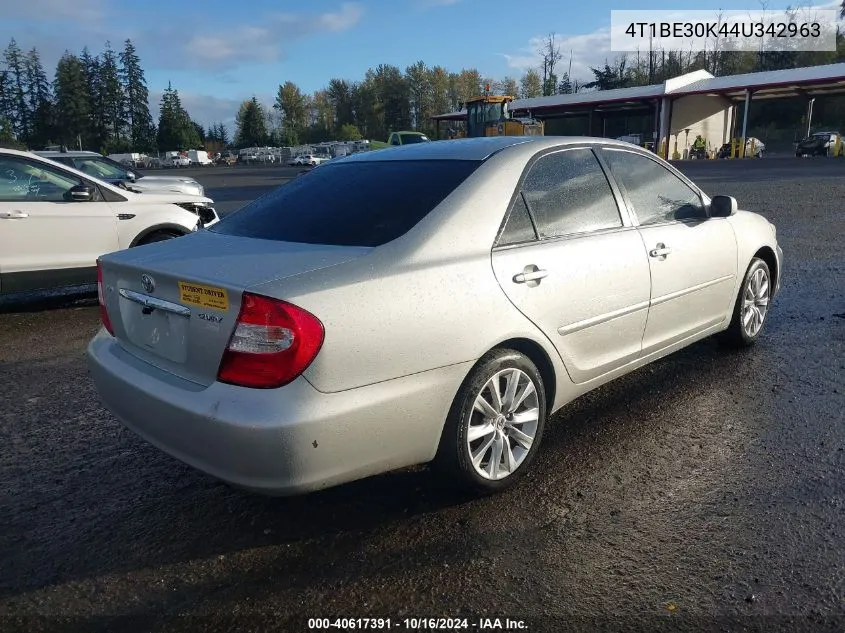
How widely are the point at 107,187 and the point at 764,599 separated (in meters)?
6.79

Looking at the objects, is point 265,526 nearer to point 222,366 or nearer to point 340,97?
point 222,366

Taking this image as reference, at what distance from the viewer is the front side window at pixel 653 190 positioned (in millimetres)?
3895

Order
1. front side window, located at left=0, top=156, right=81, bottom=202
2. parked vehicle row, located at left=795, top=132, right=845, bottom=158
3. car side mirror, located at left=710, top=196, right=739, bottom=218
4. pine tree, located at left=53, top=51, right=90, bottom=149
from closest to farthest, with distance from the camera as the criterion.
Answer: car side mirror, located at left=710, top=196, right=739, bottom=218 → front side window, located at left=0, top=156, right=81, bottom=202 → parked vehicle row, located at left=795, top=132, right=845, bottom=158 → pine tree, located at left=53, top=51, right=90, bottom=149

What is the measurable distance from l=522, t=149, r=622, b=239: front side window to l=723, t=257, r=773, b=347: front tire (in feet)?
5.47

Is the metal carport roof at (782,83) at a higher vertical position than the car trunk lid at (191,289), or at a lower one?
higher

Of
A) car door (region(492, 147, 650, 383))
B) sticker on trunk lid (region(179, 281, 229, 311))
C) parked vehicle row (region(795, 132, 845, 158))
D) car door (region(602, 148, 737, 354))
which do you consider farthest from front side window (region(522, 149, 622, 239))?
parked vehicle row (region(795, 132, 845, 158))

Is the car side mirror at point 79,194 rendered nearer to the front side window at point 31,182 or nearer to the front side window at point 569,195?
the front side window at point 31,182

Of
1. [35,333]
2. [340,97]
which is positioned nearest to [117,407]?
[35,333]

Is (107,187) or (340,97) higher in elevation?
(340,97)

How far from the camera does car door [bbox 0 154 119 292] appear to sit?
623cm

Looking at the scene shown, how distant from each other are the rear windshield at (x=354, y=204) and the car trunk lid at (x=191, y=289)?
0.16 m

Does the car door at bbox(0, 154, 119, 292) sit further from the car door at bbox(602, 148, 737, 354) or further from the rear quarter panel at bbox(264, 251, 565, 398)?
the car door at bbox(602, 148, 737, 354)

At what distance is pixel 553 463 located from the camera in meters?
3.37

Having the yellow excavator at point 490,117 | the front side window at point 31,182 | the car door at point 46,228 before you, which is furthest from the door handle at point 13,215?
the yellow excavator at point 490,117
